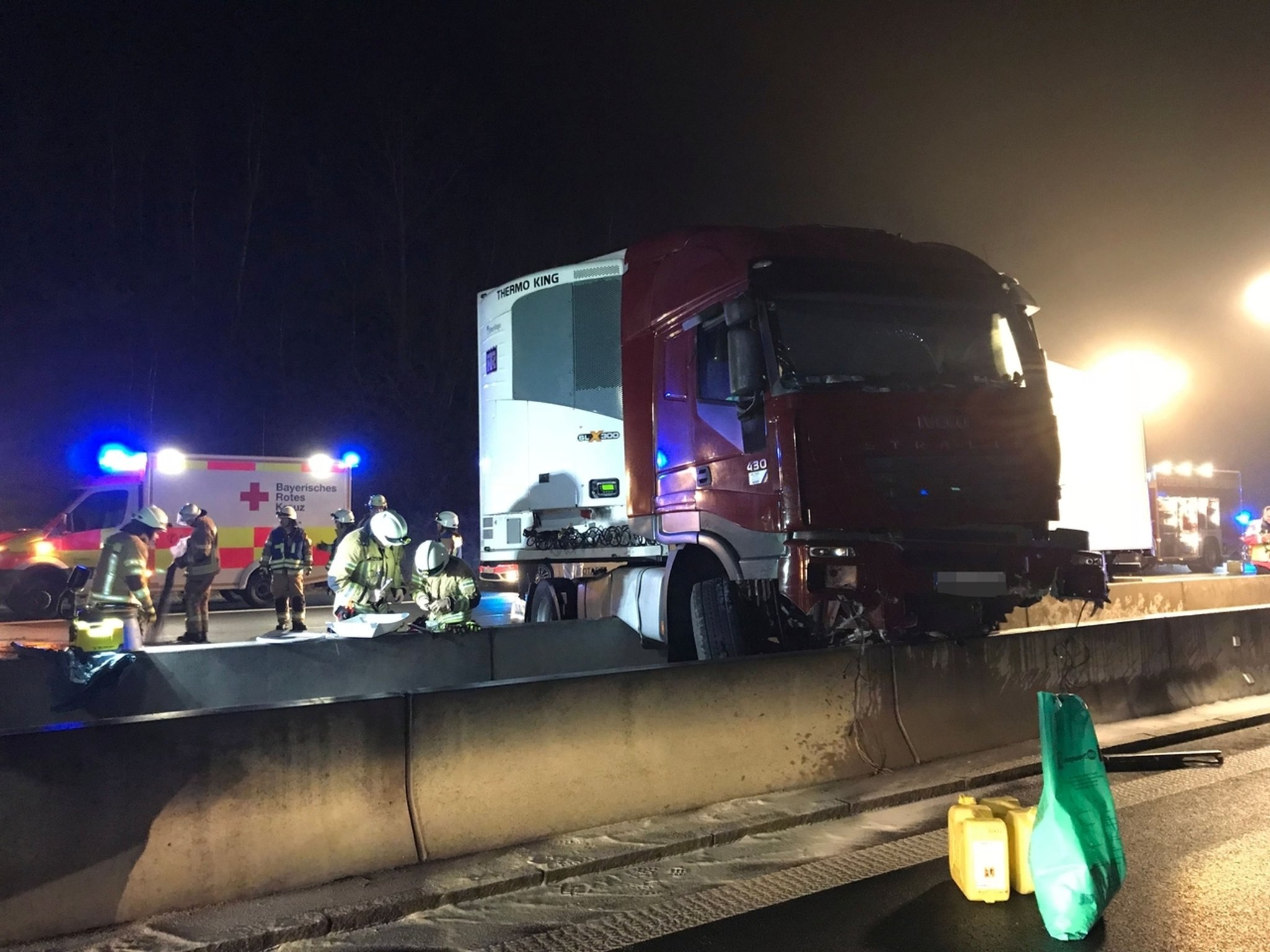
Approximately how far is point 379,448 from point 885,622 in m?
28.4

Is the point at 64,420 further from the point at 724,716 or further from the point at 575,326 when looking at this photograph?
the point at 724,716

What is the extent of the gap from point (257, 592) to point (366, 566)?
10.7 metres

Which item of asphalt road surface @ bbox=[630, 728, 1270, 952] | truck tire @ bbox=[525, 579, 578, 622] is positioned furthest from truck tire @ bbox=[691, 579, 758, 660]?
asphalt road surface @ bbox=[630, 728, 1270, 952]

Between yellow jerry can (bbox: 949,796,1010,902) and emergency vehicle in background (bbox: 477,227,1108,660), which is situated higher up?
emergency vehicle in background (bbox: 477,227,1108,660)

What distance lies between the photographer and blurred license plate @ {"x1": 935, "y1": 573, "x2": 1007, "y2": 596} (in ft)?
21.0

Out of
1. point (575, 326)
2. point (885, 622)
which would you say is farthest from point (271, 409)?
point (885, 622)

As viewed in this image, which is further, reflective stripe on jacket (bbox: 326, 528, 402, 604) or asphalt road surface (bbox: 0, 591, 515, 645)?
asphalt road surface (bbox: 0, 591, 515, 645)

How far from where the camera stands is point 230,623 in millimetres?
15180

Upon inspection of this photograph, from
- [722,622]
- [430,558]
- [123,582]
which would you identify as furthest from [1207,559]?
[123,582]

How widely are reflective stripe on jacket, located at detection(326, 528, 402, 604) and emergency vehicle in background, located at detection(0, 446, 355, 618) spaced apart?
8.39 m

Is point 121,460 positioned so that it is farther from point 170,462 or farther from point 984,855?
point 984,855

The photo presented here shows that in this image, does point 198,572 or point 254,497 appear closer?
point 198,572

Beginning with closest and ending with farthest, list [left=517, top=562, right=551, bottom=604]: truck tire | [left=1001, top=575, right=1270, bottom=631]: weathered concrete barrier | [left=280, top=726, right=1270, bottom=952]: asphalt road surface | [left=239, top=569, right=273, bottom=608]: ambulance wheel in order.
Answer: [left=280, top=726, right=1270, bottom=952]: asphalt road surface → [left=517, top=562, right=551, bottom=604]: truck tire → [left=1001, top=575, right=1270, bottom=631]: weathered concrete barrier → [left=239, top=569, right=273, bottom=608]: ambulance wheel

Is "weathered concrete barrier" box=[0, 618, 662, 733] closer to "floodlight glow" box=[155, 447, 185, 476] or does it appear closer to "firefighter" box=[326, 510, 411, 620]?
"firefighter" box=[326, 510, 411, 620]
